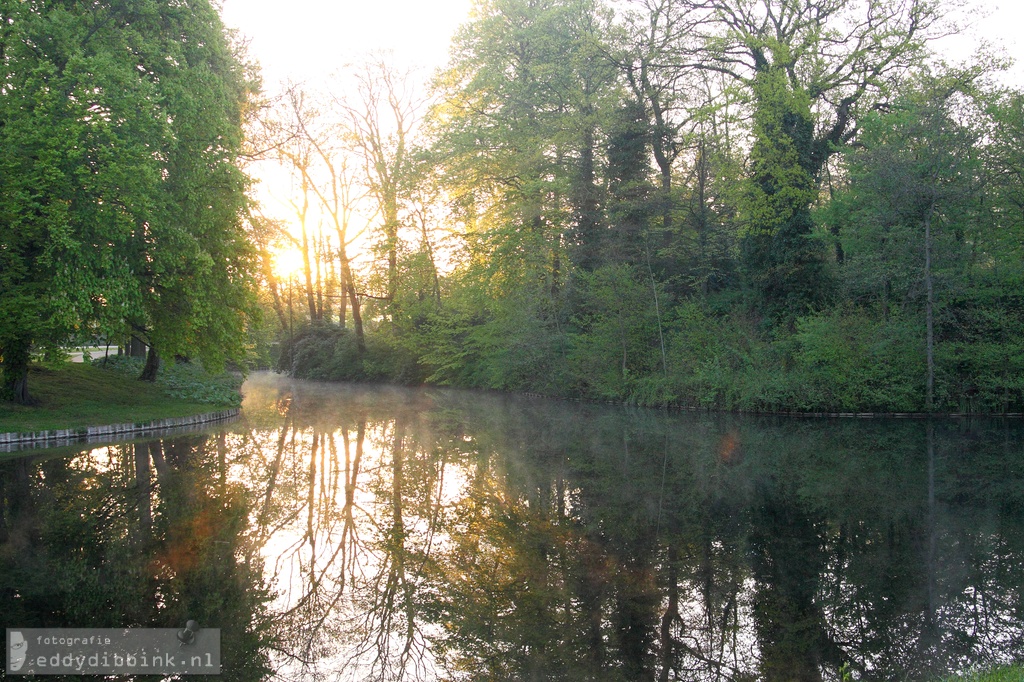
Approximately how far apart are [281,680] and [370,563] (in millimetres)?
2305

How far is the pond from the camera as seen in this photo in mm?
5125

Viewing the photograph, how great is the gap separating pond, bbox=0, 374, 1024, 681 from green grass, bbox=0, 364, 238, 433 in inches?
110

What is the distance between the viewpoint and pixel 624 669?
4777 millimetres

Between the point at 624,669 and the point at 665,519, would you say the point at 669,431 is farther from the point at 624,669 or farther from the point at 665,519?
the point at 624,669

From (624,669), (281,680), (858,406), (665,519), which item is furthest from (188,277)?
(858,406)

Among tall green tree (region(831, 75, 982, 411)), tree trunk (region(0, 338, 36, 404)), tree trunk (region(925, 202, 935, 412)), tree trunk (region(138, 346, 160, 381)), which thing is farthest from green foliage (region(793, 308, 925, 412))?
tree trunk (region(0, 338, 36, 404))

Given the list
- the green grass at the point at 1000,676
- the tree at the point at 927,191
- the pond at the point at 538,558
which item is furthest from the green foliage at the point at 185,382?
the green grass at the point at 1000,676
